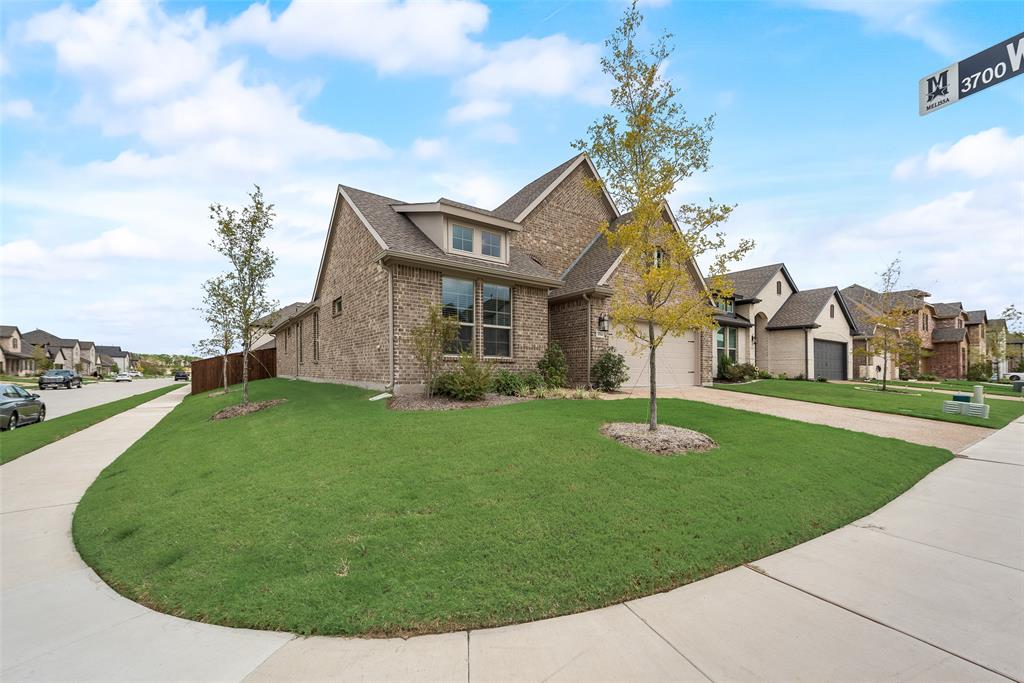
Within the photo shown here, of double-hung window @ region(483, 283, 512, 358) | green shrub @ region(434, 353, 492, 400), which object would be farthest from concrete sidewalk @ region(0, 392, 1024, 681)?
double-hung window @ region(483, 283, 512, 358)

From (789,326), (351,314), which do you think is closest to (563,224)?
(351,314)

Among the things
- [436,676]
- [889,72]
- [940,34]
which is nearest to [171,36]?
[436,676]

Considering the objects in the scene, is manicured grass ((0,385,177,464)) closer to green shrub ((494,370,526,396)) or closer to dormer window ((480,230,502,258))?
green shrub ((494,370,526,396))

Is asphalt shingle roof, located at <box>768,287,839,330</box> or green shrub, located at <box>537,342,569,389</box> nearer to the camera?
green shrub, located at <box>537,342,569,389</box>

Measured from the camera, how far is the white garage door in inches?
627

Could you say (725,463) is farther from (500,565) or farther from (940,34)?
(940,34)

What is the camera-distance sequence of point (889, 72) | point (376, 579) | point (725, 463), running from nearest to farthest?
1. point (376, 579)
2. point (725, 463)
3. point (889, 72)

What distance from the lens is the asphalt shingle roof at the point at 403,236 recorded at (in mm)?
12023

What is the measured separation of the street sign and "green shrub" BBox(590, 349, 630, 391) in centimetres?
1016

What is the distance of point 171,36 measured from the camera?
28.0ft

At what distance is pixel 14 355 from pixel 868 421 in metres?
93.8

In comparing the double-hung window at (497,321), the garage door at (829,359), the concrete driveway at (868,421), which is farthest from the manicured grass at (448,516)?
the garage door at (829,359)

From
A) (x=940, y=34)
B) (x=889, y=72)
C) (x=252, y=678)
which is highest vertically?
(x=889, y=72)

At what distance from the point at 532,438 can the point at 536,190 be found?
14.9 m
